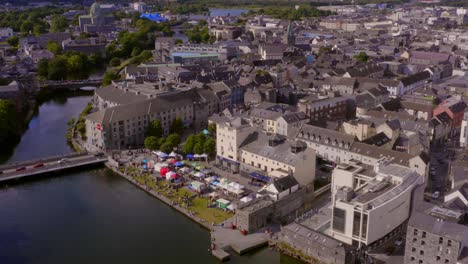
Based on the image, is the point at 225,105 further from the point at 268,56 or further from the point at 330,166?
the point at 268,56

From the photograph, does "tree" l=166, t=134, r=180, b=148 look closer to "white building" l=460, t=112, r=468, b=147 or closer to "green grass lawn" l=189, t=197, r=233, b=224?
"green grass lawn" l=189, t=197, r=233, b=224

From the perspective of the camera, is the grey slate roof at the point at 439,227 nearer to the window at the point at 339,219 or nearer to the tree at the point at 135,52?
the window at the point at 339,219

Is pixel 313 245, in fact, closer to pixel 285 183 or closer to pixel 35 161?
pixel 285 183

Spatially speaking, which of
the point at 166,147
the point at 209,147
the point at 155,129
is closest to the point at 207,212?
the point at 209,147

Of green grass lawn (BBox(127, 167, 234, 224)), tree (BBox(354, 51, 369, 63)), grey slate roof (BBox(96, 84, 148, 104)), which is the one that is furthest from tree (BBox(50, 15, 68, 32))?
green grass lawn (BBox(127, 167, 234, 224))

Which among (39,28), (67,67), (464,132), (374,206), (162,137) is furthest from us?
(39,28)
